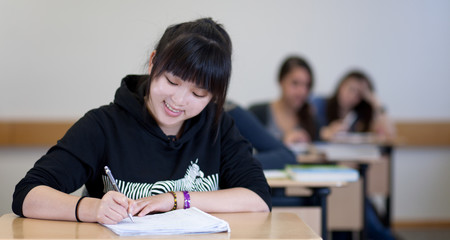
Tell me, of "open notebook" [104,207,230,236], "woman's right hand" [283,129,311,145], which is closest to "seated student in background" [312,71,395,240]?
"woman's right hand" [283,129,311,145]

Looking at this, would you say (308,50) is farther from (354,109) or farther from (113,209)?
(113,209)

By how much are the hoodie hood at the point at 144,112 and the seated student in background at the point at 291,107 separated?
85.1 inches

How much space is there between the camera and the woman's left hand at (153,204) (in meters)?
1.20

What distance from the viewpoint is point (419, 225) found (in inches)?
184

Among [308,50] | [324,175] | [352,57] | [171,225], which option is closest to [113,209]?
[171,225]

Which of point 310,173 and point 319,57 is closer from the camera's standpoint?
point 310,173

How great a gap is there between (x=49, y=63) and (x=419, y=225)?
3.16m

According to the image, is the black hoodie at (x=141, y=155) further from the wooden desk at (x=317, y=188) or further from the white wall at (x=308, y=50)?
the white wall at (x=308, y=50)

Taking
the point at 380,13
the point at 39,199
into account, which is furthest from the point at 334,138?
the point at 39,199

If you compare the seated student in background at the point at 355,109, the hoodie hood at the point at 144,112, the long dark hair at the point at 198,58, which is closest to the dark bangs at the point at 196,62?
the long dark hair at the point at 198,58

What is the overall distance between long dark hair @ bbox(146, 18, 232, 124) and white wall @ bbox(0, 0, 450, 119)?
8.62 feet

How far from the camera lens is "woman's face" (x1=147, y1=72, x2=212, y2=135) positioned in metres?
1.30

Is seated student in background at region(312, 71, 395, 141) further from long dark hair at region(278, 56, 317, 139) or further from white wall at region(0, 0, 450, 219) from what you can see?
white wall at region(0, 0, 450, 219)

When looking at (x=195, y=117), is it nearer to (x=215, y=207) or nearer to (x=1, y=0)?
(x=215, y=207)
